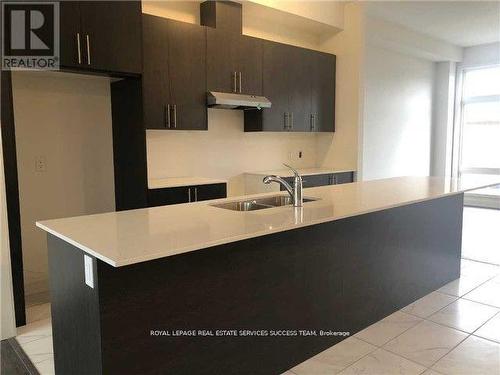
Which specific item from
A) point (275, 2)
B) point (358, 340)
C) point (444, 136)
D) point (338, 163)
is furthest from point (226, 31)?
point (444, 136)

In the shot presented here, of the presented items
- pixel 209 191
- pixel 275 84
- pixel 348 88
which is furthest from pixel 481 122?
pixel 209 191

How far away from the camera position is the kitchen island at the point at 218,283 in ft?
5.27

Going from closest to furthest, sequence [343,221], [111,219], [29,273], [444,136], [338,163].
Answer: [111,219]
[343,221]
[29,273]
[338,163]
[444,136]

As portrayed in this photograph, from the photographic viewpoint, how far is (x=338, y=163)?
17.9 ft

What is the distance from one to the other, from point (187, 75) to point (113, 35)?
822 mm

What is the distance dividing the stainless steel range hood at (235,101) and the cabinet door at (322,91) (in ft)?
3.08

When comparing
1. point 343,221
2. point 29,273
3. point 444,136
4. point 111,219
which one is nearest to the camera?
point 111,219

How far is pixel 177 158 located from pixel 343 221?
230cm

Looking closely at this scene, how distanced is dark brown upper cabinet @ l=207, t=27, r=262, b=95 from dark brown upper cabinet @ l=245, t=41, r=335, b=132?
0.13 meters

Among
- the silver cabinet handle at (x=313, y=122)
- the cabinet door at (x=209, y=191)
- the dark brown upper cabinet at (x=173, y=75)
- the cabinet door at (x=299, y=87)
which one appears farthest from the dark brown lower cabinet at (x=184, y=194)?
the silver cabinet handle at (x=313, y=122)

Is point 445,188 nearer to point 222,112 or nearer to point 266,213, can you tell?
point 266,213

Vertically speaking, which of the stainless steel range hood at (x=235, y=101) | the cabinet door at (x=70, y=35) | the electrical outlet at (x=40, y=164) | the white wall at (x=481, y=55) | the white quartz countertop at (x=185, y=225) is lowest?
the white quartz countertop at (x=185, y=225)

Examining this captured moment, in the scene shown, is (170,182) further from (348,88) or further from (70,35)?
(348,88)

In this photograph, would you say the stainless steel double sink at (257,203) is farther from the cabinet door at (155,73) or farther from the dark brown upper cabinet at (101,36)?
the dark brown upper cabinet at (101,36)
